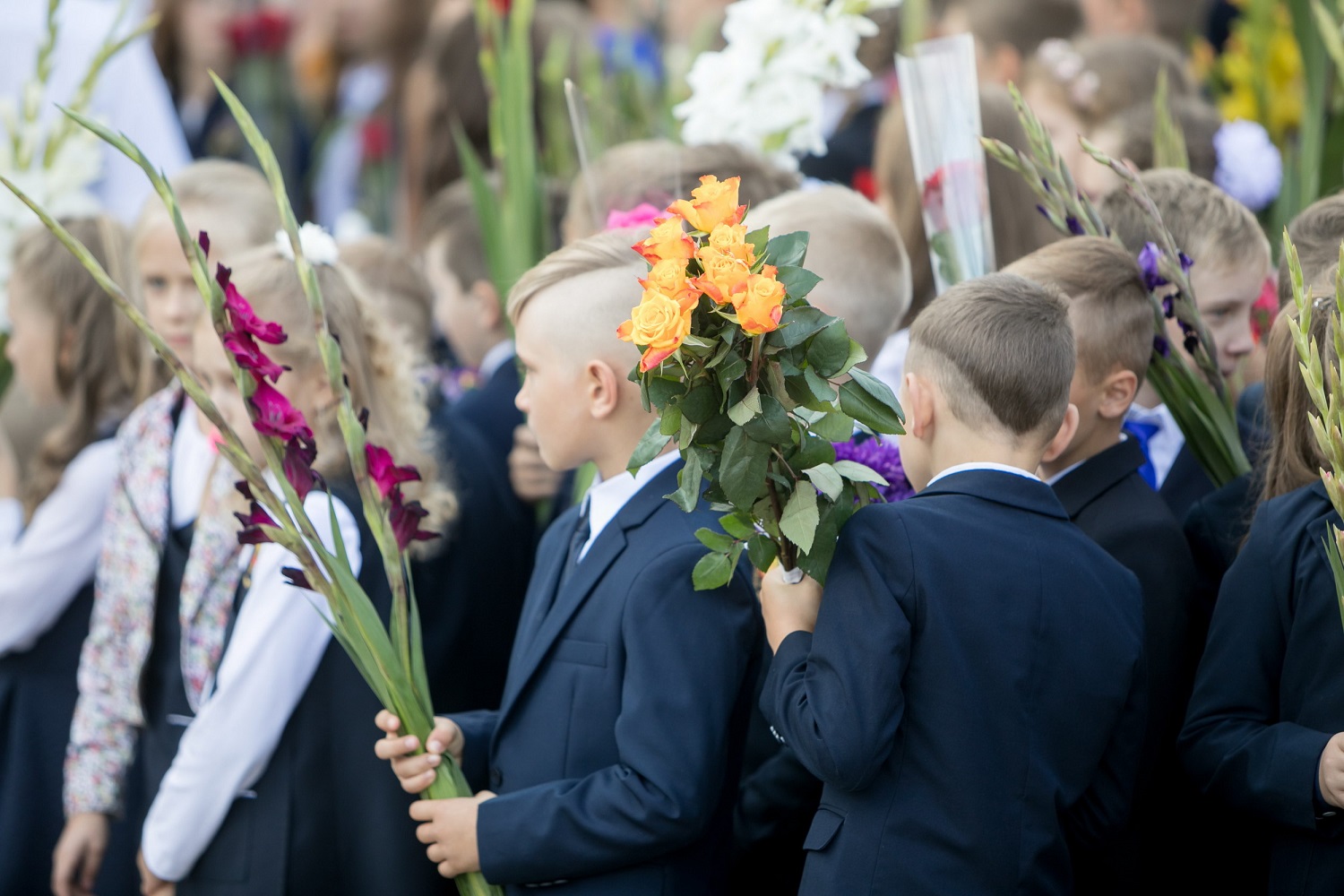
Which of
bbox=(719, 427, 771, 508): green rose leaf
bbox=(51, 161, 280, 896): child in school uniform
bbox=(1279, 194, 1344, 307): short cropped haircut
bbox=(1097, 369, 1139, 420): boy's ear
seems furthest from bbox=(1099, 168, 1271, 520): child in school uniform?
bbox=(51, 161, 280, 896): child in school uniform

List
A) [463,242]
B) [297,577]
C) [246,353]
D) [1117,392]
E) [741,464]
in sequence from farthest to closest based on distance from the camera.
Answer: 1. [463,242]
2. [1117,392]
3. [297,577]
4. [246,353]
5. [741,464]

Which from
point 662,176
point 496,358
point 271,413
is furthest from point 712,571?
point 496,358

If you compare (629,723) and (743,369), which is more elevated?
(743,369)

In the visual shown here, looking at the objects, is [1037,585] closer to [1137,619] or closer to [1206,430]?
[1137,619]

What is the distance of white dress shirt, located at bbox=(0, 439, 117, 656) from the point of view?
2.64 metres

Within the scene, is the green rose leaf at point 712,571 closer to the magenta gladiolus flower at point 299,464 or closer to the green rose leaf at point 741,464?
the green rose leaf at point 741,464

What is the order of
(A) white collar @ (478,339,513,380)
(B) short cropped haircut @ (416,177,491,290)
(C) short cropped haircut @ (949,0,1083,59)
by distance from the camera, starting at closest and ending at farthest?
(A) white collar @ (478,339,513,380)
(B) short cropped haircut @ (416,177,491,290)
(C) short cropped haircut @ (949,0,1083,59)

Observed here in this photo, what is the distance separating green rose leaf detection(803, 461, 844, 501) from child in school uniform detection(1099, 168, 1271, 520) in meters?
0.99

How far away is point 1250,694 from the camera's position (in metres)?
1.76

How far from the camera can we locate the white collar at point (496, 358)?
10.6 feet

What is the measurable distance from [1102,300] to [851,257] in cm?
48

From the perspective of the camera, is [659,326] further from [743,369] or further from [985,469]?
[985,469]

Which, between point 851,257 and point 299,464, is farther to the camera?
point 851,257

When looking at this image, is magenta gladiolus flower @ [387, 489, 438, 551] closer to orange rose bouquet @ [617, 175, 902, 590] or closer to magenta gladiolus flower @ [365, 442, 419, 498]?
magenta gladiolus flower @ [365, 442, 419, 498]
